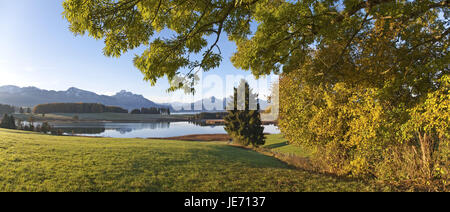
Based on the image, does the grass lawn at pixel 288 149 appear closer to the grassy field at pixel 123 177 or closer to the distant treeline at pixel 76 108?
the grassy field at pixel 123 177

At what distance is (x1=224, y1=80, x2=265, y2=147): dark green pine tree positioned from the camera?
2819 centimetres

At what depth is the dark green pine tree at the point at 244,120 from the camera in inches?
1110

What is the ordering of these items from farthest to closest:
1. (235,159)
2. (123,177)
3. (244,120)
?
(244,120) → (235,159) → (123,177)

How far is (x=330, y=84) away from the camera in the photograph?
9508mm

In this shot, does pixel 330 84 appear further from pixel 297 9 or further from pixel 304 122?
pixel 297 9

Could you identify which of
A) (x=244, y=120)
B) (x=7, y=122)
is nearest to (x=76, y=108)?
(x=7, y=122)

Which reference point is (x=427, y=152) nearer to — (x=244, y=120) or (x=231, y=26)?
(x=231, y=26)

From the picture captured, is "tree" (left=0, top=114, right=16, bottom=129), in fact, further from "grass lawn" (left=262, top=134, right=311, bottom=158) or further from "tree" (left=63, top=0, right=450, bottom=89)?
"grass lawn" (left=262, top=134, right=311, bottom=158)

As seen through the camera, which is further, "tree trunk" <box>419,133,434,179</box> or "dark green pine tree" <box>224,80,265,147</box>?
"dark green pine tree" <box>224,80,265,147</box>

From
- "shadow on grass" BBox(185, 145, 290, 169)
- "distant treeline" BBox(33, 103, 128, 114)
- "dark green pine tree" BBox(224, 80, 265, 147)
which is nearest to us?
"shadow on grass" BBox(185, 145, 290, 169)

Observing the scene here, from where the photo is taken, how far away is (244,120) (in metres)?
28.8

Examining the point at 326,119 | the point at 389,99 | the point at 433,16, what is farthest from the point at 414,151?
the point at 433,16

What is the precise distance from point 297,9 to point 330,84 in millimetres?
5570

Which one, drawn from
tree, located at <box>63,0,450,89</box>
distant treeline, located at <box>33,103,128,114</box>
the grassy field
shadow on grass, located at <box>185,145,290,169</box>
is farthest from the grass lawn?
distant treeline, located at <box>33,103,128,114</box>
